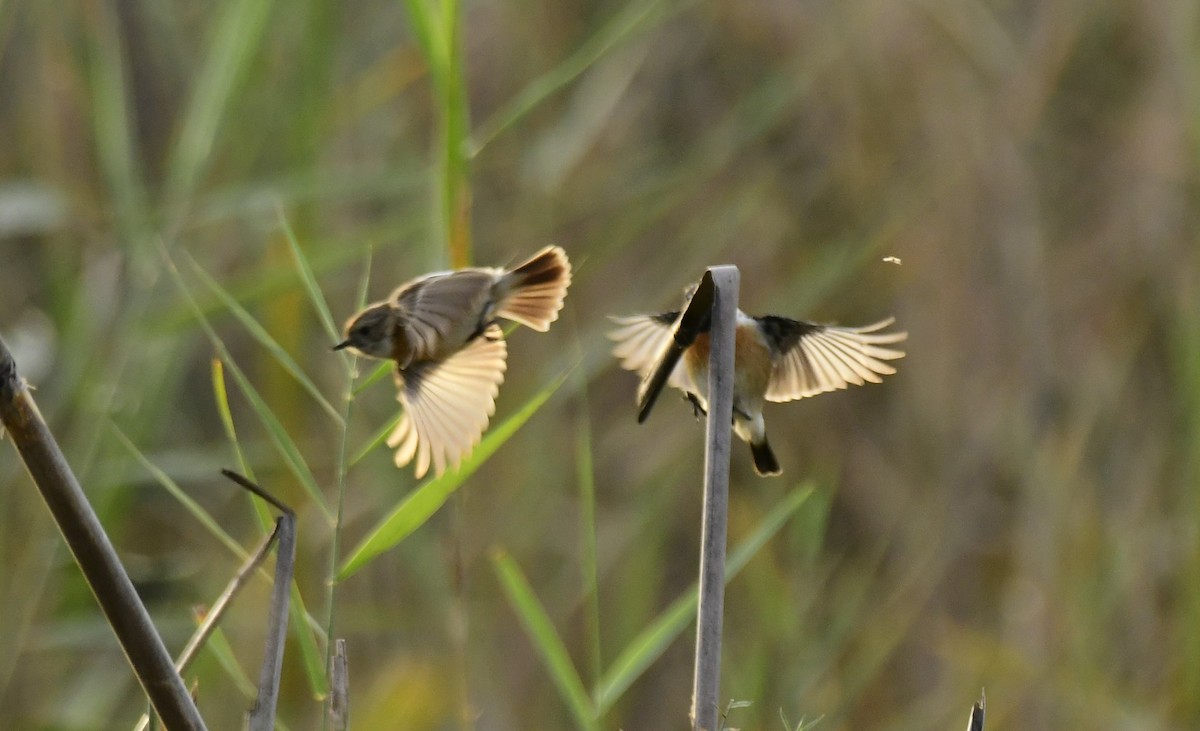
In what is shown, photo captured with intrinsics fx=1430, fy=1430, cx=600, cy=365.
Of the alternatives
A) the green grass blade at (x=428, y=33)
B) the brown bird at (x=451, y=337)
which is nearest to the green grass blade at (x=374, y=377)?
the brown bird at (x=451, y=337)

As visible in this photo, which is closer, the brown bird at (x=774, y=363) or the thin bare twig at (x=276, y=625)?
the thin bare twig at (x=276, y=625)

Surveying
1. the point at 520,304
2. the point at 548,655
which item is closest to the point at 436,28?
the point at 520,304

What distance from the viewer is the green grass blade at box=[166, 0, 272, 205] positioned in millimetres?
1142

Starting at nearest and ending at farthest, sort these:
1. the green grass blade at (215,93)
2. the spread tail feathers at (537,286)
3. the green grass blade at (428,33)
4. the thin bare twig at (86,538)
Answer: the thin bare twig at (86,538)
the spread tail feathers at (537,286)
the green grass blade at (428,33)
the green grass blade at (215,93)

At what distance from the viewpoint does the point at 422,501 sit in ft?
2.08

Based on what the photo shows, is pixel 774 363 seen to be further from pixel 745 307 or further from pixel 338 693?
pixel 745 307

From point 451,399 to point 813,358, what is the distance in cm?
22

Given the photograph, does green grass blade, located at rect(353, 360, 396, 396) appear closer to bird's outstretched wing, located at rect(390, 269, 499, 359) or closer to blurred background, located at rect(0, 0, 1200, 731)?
bird's outstretched wing, located at rect(390, 269, 499, 359)

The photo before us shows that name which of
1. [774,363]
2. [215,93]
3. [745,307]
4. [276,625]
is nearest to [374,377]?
[276,625]

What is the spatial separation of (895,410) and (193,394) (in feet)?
3.36

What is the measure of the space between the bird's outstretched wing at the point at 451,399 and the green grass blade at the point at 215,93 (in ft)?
1.64

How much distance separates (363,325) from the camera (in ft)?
2.24

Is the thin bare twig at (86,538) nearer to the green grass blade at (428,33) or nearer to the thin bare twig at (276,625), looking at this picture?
the thin bare twig at (276,625)

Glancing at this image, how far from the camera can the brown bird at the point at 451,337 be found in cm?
69
